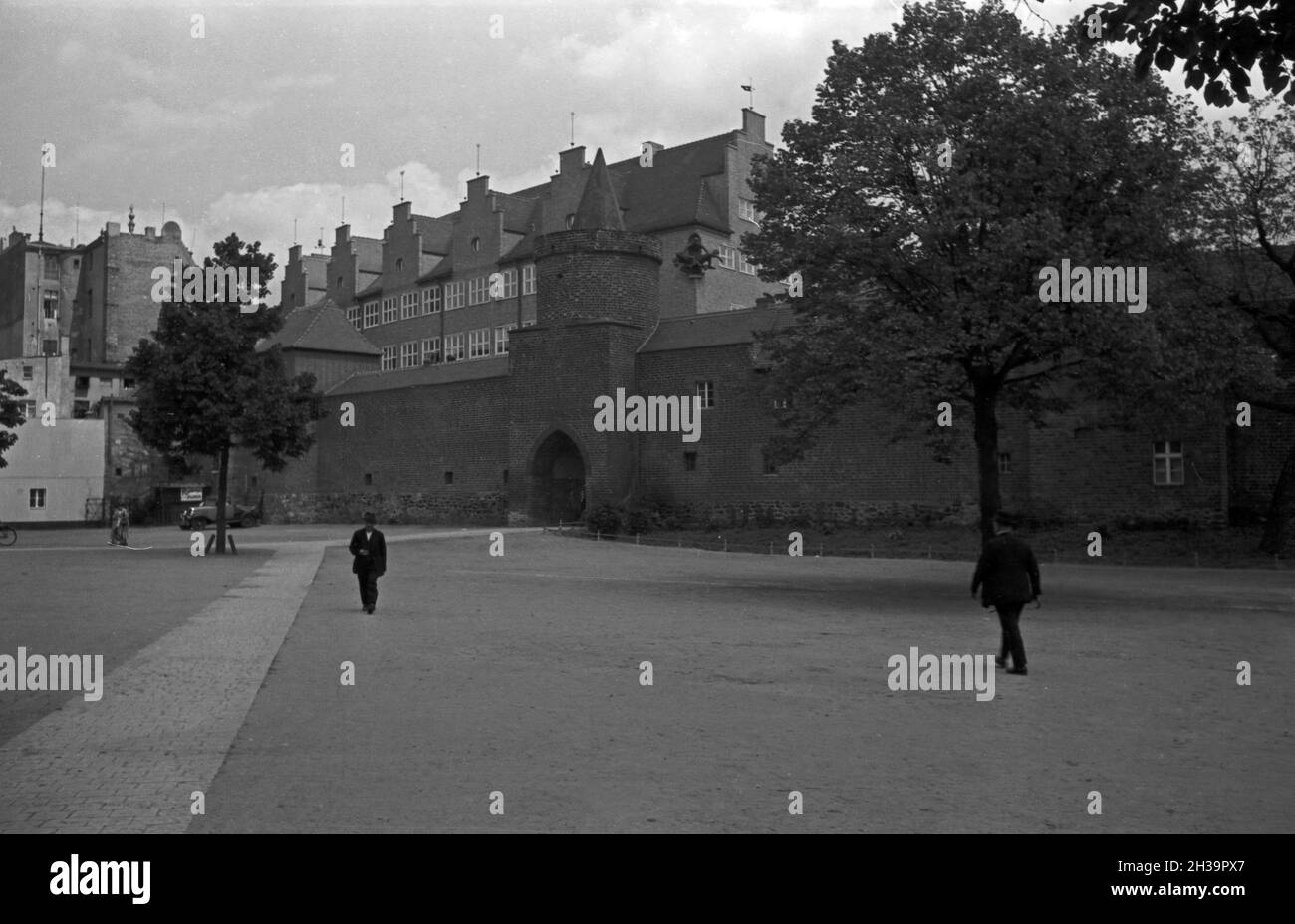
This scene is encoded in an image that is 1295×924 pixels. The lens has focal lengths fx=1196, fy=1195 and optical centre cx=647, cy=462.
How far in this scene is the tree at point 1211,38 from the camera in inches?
288

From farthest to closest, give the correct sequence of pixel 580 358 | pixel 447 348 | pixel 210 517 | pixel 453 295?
pixel 447 348 → pixel 453 295 → pixel 210 517 → pixel 580 358

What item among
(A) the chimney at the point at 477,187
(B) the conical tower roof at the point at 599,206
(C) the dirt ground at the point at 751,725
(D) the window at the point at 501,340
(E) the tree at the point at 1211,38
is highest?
(A) the chimney at the point at 477,187

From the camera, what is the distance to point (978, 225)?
2212 centimetres

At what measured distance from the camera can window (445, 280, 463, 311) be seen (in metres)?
75.1

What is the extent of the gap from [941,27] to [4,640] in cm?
1939

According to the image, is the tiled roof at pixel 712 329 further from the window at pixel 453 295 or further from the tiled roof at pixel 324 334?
the window at pixel 453 295

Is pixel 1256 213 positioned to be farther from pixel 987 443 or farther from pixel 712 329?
pixel 712 329

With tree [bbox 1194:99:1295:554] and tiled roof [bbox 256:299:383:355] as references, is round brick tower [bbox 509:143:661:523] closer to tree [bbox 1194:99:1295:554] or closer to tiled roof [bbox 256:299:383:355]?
tiled roof [bbox 256:299:383:355]

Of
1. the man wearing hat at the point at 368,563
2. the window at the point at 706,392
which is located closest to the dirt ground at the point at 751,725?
the man wearing hat at the point at 368,563

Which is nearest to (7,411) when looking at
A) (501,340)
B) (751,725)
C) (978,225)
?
(501,340)

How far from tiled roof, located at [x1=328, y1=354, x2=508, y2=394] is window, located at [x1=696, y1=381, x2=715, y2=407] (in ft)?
37.3

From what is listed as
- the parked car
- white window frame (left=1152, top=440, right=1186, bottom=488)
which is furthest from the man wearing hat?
the parked car

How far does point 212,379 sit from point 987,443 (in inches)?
869

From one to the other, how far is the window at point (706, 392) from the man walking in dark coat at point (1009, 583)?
34.6 meters
